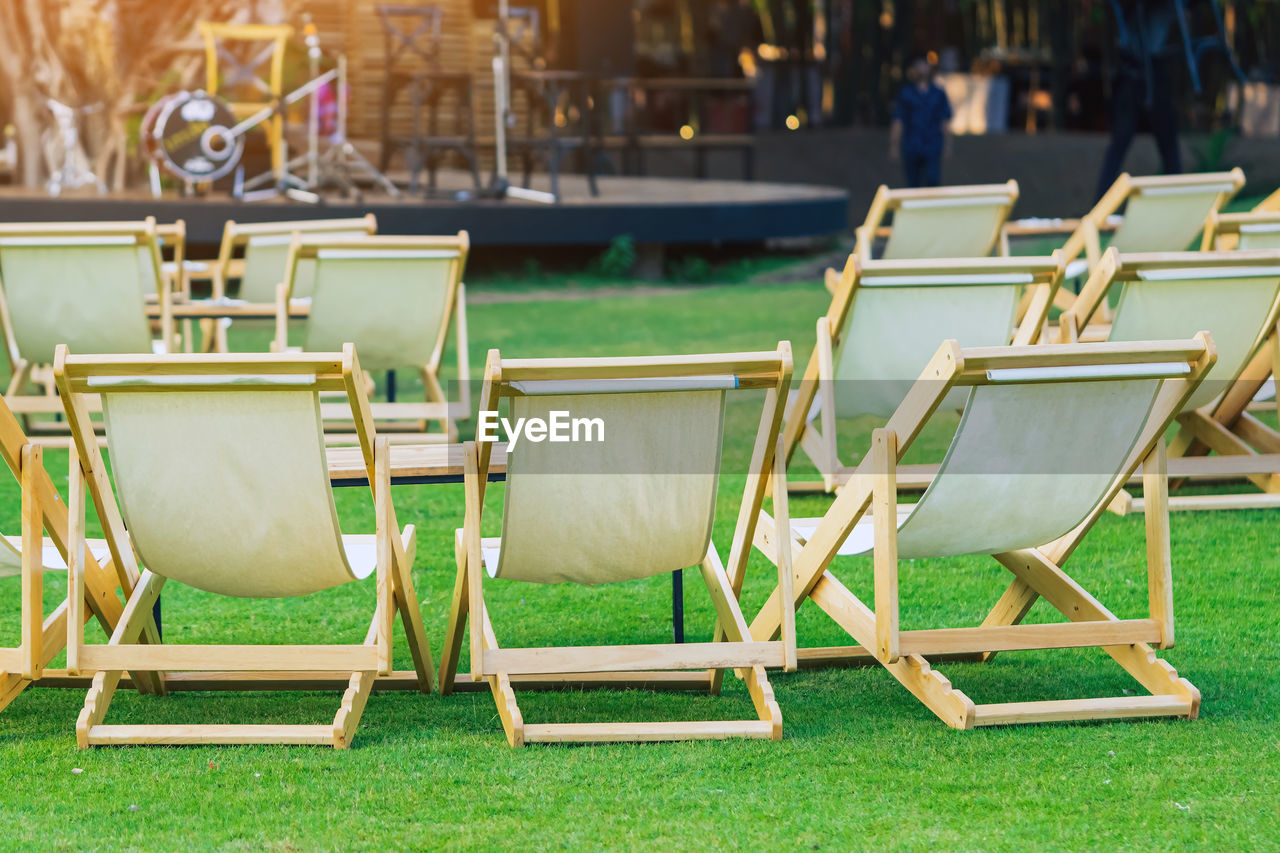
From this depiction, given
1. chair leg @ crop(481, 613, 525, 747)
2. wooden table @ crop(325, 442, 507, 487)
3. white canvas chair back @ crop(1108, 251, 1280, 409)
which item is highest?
white canvas chair back @ crop(1108, 251, 1280, 409)

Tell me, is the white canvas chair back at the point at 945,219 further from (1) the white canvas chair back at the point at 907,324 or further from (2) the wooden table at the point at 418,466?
(2) the wooden table at the point at 418,466

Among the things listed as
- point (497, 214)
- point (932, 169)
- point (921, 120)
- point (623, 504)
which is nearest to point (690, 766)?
point (623, 504)

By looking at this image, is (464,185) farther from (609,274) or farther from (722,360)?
(722,360)

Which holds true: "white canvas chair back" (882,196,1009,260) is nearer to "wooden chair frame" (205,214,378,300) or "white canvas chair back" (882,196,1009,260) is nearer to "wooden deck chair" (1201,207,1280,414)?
"wooden deck chair" (1201,207,1280,414)

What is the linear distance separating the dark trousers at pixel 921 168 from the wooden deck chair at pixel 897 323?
955cm

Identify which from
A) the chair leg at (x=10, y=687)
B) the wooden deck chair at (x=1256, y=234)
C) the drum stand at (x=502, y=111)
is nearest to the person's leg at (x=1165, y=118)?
the drum stand at (x=502, y=111)

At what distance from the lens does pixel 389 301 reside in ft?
Answer: 18.5

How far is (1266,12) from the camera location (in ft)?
80.2

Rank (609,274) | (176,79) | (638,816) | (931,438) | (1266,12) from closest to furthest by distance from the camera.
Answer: (638,816), (931,438), (609,274), (176,79), (1266,12)

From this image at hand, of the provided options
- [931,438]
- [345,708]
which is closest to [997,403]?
[345,708]

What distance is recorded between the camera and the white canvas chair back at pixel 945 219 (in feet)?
21.0

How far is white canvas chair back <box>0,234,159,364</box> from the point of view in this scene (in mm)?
5531

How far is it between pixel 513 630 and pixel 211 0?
10.9 m

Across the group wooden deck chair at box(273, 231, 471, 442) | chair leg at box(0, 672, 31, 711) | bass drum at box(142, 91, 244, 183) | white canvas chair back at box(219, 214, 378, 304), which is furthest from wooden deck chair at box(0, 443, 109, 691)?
bass drum at box(142, 91, 244, 183)
